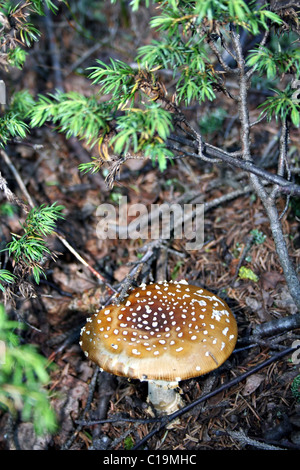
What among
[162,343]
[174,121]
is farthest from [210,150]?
[162,343]

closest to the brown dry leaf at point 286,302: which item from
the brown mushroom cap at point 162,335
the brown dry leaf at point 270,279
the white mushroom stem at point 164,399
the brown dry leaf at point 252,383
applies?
the brown dry leaf at point 270,279

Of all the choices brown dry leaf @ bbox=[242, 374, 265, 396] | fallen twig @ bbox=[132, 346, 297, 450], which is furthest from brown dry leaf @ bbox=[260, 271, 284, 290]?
brown dry leaf @ bbox=[242, 374, 265, 396]

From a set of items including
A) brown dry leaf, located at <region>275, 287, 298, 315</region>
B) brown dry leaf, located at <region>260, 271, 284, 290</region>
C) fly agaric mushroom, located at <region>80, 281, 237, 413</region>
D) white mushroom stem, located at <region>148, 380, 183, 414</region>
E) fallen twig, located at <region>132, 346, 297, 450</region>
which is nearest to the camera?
fly agaric mushroom, located at <region>80, 281, 237, 413</region>

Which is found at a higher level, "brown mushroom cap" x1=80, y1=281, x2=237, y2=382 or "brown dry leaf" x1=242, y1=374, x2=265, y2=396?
"brown mushroom cap" x1=80, y1=281, x2=237, y2=382

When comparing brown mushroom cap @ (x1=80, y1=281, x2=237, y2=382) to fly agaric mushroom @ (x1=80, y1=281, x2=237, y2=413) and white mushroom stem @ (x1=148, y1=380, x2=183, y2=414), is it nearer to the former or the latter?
fly agaric mushroom @ (x1=80, y1=281, x2=237, y2=413)

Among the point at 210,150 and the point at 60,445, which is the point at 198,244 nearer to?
the point at 210,150

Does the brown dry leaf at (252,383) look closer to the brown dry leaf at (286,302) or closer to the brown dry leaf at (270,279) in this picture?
the brown dry leaf at (286,302)

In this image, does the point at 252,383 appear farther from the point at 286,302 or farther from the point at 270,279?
the point at 270,279
